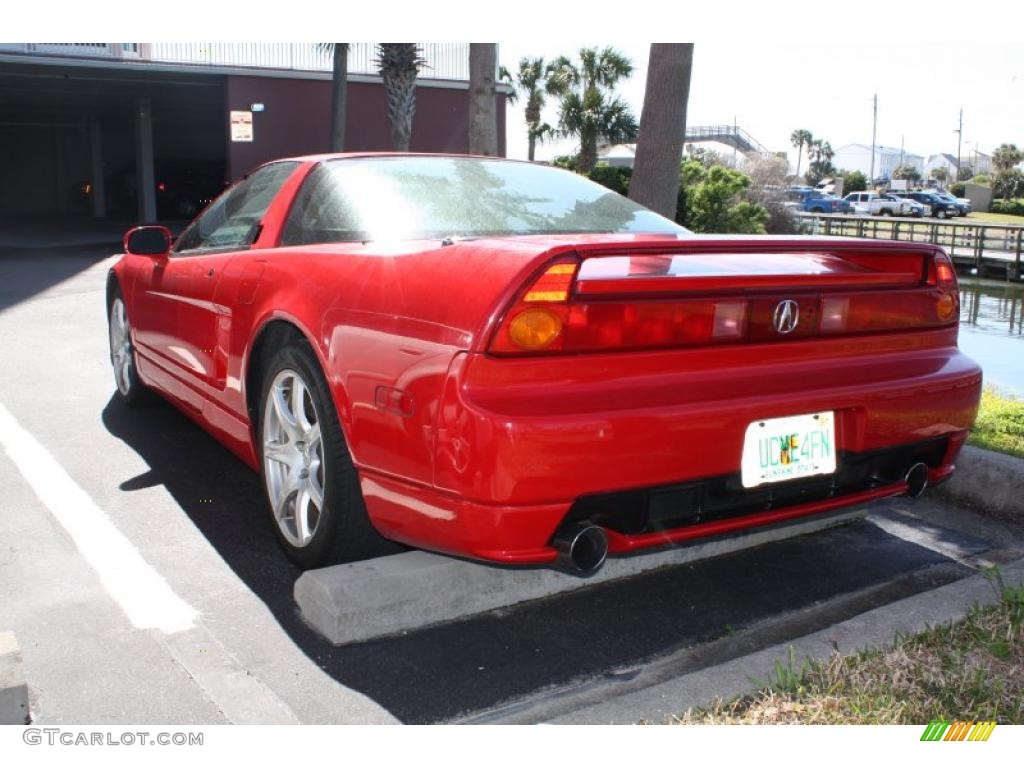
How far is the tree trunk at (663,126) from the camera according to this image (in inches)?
322

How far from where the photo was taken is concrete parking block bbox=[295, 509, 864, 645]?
9.82 ft

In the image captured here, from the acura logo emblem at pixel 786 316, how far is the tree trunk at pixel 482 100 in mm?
10274

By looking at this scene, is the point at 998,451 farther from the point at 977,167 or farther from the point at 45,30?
the point at 977,167

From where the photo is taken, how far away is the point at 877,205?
56562 mm

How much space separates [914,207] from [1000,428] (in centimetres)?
5397

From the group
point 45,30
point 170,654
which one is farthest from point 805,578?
point 45,30

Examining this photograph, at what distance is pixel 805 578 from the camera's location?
3590 millimetres

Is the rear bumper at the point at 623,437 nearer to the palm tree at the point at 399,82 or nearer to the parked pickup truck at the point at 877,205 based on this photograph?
the palm tree at the point at 399,82

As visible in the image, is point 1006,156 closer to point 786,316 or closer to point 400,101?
point 400,101

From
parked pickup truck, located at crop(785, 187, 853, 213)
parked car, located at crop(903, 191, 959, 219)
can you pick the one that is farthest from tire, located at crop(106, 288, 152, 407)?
parked car, located at crop(903, 191, 959, 219)

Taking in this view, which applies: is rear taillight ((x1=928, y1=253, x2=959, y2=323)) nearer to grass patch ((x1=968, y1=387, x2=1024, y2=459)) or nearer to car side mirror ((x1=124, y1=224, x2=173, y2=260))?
grass patch ((x1=968, y1=387, x2=1024, y2=459))

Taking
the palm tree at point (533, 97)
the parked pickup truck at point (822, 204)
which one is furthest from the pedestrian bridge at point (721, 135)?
the palm tree at point (533, 97)

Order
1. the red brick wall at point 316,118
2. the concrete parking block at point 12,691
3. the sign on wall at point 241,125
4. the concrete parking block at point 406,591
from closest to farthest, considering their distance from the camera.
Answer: the concrete parking block at point 12,691
the concrete parking block at point 406,591
the sign on wall at point 241,125
the red brick wall at point 316,118

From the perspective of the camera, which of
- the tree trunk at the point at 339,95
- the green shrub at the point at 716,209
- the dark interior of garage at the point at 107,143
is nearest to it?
the tree trunk at the point at 339,95
